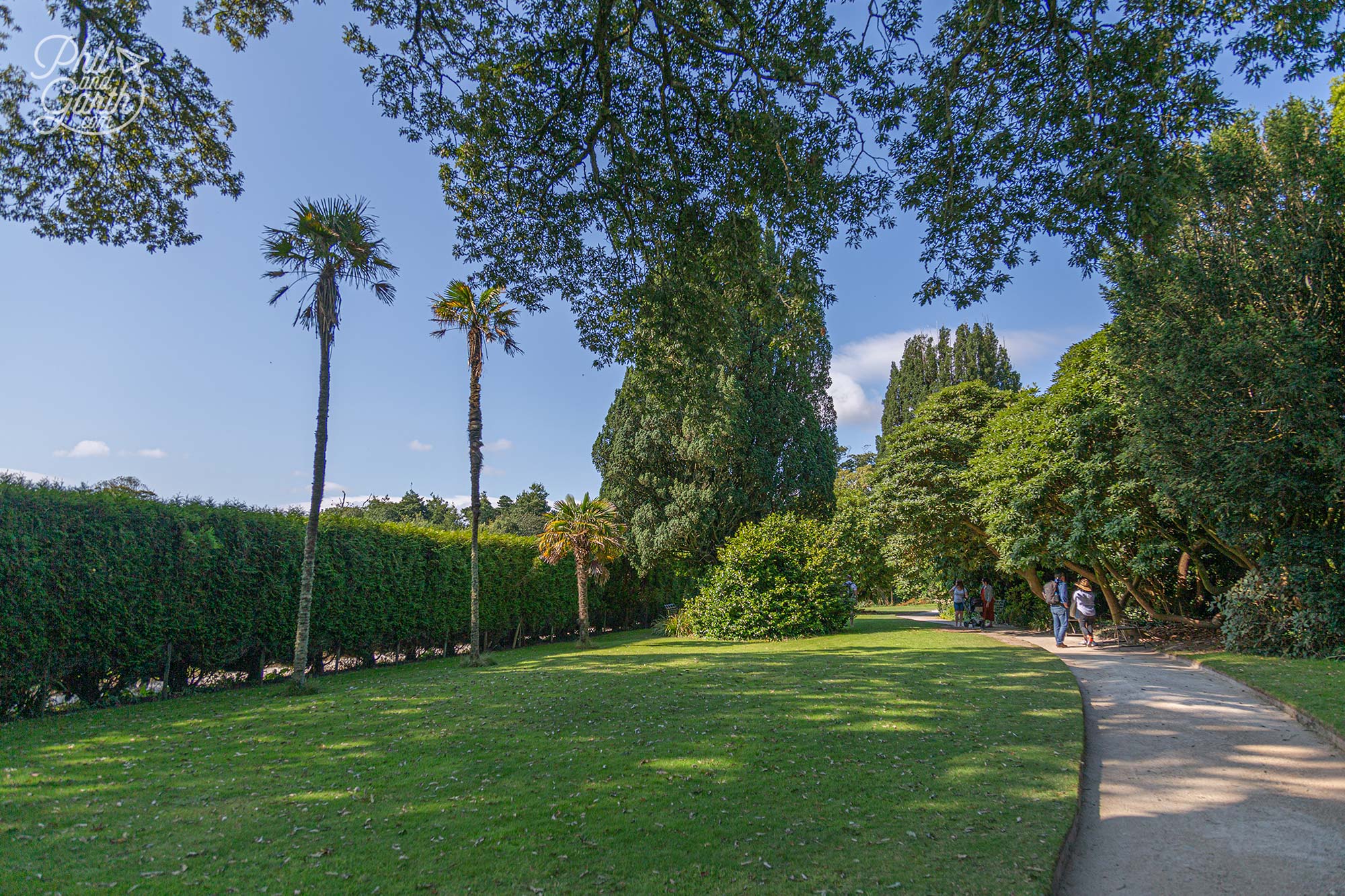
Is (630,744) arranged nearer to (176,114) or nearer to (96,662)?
(176,114)

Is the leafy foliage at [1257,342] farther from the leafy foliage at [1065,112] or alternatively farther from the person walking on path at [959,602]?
the person walking on path at [959,602]

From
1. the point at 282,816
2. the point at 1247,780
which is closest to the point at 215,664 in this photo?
the point at 282,816

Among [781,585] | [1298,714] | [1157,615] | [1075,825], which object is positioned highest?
[781,585]

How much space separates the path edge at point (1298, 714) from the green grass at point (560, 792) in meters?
2.38

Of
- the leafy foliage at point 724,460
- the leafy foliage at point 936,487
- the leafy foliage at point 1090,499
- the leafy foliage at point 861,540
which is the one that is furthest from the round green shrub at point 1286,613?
the leafy foliage at point 724,460

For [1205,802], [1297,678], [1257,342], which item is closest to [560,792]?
[1205,802]

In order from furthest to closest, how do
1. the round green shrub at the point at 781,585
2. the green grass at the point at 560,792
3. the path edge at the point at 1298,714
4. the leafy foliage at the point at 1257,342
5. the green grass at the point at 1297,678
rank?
the round green shrub at the point at 781,585 < the leafy foliage at the point at 1257,342 < the green grass at the point at 1297,678 < the path edge at the point at 1298,714 < the green grass at the point at 560,792

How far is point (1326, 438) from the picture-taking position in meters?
10.9

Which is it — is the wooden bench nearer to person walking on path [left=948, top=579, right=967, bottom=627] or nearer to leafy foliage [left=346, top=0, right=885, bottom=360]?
person walking on path [left=948, top=579, right=967, bottom=627]

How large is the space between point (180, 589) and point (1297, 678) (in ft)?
62.8

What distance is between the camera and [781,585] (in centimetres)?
2117

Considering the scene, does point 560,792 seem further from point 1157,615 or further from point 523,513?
point 523,513

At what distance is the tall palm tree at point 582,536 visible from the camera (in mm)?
21703

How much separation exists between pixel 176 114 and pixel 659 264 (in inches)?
229
